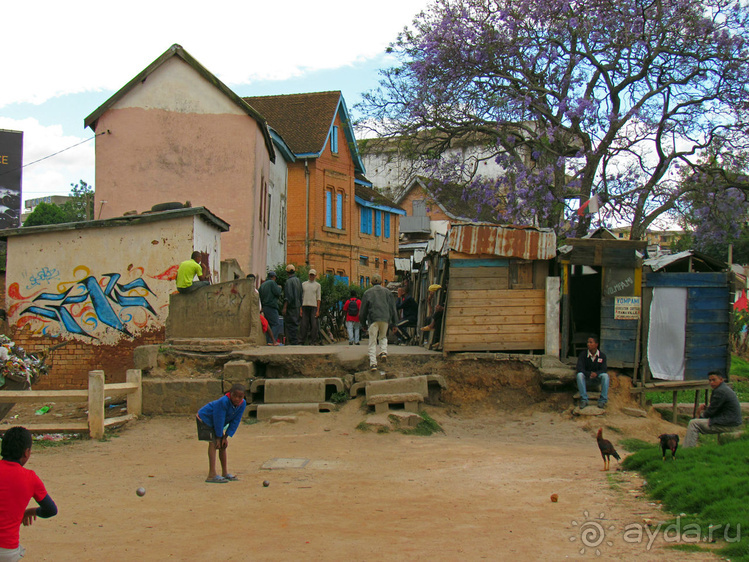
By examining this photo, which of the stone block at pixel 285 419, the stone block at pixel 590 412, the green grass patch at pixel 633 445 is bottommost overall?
the green grass patch at pixel 633 445

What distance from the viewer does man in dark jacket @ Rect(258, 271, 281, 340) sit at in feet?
54.3

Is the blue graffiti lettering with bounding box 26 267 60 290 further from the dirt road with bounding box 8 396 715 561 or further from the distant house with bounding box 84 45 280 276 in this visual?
the distant house with bounding box 84 45 280 276

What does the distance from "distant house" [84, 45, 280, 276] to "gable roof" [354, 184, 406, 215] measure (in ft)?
45.4

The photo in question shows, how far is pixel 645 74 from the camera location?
65.9 feet

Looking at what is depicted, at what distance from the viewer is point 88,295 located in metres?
15.5

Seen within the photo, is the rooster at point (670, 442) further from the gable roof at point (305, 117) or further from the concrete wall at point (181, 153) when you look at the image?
the gable roof at point (305, 117)

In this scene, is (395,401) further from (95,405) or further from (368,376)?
(95,405)

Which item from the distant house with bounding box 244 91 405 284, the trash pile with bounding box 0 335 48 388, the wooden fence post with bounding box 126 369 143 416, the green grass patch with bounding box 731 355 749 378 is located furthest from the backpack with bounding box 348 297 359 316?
the distant house with bounding box 244 91 405 284

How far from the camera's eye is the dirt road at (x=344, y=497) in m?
5.92

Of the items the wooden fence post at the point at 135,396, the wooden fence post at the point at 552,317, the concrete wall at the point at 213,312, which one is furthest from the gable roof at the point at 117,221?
the wooden fence post at the point at 552,317

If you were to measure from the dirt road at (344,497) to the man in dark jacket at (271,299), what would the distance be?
181 inches

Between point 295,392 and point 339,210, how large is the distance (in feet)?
71.1

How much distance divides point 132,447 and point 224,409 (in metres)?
3.35

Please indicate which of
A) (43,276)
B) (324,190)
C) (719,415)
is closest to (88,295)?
(43,276)
